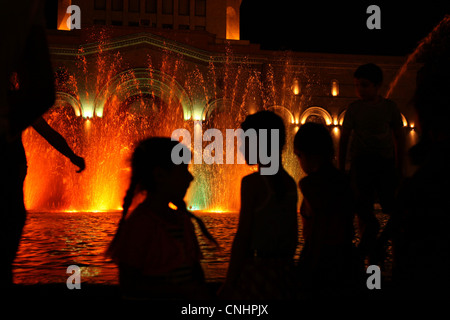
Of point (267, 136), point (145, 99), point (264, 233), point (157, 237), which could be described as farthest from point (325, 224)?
point (145, 99)

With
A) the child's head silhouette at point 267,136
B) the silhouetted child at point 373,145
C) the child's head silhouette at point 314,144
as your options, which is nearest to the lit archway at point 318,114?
the silhouetted child at point 373,145

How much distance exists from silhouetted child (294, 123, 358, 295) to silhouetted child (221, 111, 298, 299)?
0.23 metres

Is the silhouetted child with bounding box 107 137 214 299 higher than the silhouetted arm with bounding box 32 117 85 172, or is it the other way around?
the silhouetted arm with bounding box 32 117 85 172

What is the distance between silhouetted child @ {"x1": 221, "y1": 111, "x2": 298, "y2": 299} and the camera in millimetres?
2662

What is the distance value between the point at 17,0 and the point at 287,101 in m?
29.3

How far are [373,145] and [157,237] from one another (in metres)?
2.52

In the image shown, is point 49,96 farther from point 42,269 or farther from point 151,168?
point 42,269

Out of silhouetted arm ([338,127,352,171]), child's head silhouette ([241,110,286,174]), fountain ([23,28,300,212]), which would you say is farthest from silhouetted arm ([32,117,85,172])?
fountain ([23,28,300,212])

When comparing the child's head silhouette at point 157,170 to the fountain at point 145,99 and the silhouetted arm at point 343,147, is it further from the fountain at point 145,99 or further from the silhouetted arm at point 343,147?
the fountain at point 145,99

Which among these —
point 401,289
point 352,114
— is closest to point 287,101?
point 352,114

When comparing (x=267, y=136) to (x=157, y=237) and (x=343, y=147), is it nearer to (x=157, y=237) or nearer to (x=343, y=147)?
(x=157, y=237)

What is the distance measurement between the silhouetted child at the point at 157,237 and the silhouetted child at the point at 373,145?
2040 mm

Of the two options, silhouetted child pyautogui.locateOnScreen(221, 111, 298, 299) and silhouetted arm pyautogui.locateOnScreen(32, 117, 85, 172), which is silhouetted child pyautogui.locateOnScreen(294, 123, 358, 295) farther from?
silhouetted arm pyautogui.locateOnScreen(32, 117, 85, 172)

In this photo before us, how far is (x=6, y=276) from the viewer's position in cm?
265
